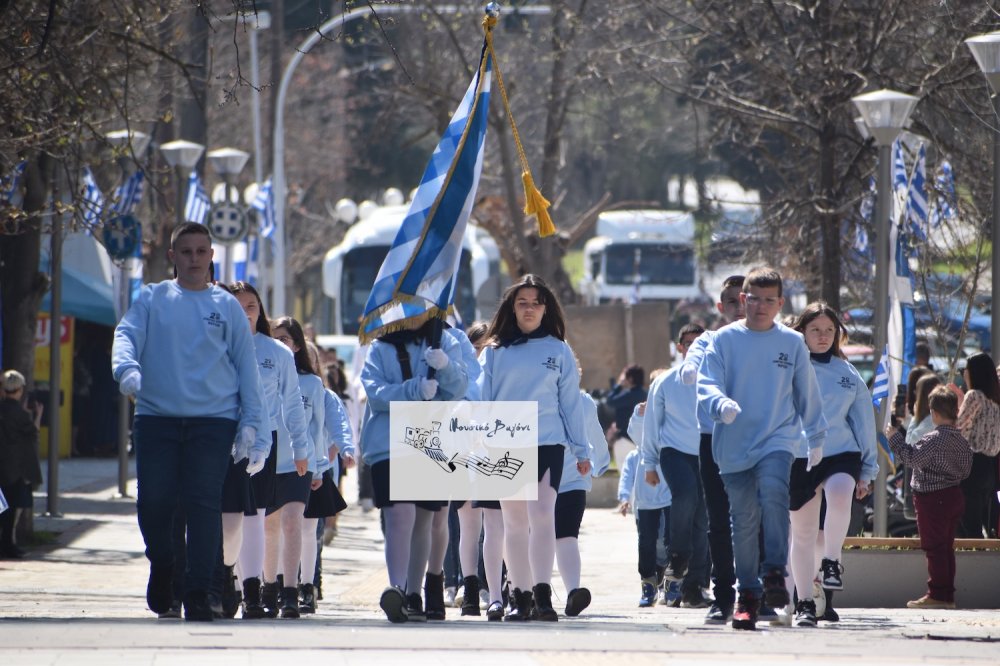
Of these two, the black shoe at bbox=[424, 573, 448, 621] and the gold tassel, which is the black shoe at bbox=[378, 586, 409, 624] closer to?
the black shoe at bbox=[424, 573, 448, 621]

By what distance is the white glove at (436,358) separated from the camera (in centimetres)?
848

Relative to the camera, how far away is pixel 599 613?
10125 millimetres

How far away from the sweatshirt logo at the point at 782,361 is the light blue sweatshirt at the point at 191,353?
2377 millimetres

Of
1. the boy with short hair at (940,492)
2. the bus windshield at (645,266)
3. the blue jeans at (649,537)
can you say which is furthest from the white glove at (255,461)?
the bus windshield at (645,266)

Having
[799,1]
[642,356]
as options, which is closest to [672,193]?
[642,356]

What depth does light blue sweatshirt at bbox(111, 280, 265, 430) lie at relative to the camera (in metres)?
8.07

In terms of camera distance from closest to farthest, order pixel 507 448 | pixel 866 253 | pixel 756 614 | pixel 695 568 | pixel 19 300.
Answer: pixel 756 614 < pixel 507 448 < pixel 695 568 < pixel 19 300 < pixel 866 253

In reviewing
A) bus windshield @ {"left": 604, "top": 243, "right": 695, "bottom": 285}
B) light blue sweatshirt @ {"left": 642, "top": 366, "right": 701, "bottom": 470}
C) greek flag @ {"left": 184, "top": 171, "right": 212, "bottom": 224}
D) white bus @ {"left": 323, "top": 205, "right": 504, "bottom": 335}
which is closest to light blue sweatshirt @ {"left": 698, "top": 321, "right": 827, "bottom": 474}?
light blue sweatshirt @ {"left": 642, "top": 366, "right": 701, "bottom": 470}

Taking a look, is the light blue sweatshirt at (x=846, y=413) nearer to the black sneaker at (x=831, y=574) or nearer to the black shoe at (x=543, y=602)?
the black sneaker at (x=831, y=574)

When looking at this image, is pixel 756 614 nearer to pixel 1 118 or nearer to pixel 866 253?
pixel 1 118

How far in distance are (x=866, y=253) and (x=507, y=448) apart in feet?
39.9

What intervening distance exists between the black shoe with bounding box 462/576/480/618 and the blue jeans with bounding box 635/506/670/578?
4.76 ft

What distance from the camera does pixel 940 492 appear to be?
444 inches

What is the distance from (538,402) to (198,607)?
1.96 m
